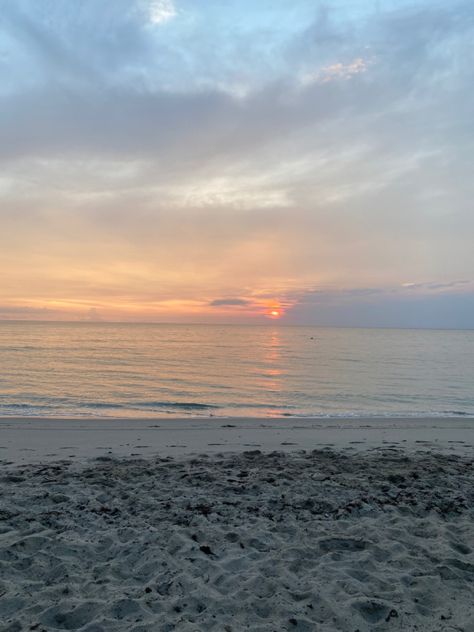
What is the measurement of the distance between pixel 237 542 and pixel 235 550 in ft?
0.63

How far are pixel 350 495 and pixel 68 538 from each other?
12.6 ft

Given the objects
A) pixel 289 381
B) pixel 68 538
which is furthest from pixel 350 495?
pixel 289 381

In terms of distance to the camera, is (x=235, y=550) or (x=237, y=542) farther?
(x=237, y=542)

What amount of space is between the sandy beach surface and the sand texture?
0.02 metres

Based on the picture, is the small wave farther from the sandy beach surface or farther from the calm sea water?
the sandy beach surface

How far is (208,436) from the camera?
12.6 m

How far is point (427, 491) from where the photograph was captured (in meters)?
6.93

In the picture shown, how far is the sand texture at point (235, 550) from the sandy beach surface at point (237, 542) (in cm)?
2

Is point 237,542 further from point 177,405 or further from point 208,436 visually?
point 177,405

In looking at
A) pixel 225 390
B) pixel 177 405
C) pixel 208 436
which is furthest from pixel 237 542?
pixel 225 390

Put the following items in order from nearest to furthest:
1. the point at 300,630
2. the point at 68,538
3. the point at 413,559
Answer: the point at 300,630, the point at 413,559, the point at 68,538

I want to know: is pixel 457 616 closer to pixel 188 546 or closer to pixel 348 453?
pixel 188 546

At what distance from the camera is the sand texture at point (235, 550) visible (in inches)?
152

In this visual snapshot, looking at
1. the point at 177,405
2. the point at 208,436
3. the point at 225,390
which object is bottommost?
the point at 225,390
